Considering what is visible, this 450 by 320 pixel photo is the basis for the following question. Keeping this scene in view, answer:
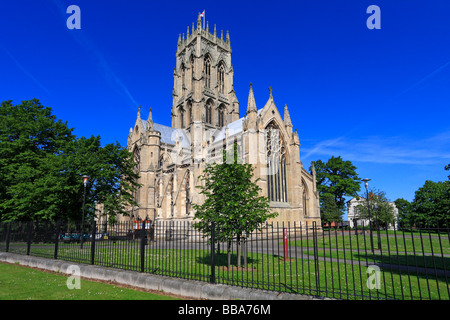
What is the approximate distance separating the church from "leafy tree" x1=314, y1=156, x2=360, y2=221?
1425 centimetres

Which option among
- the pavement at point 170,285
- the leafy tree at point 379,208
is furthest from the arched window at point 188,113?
the pavement at point 170,285

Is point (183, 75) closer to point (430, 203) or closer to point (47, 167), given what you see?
point (47, 167)

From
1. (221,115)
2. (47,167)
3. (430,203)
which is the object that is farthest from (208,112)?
(430,203)

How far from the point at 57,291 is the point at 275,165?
2860 centimetres

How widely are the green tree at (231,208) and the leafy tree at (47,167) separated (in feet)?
53.8

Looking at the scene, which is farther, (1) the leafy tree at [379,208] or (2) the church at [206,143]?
(2) the church at [206,143]

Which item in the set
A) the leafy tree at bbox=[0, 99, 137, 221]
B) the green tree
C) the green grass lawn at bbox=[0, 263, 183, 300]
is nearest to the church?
the leafy tree at bbox=[0, 99, 137, 221]

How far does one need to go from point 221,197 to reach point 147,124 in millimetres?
36934

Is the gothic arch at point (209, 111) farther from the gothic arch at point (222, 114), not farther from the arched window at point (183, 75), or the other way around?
the arched window at point (183, 75)

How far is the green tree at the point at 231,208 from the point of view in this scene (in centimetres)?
1072

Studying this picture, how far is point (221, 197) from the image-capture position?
1172cm

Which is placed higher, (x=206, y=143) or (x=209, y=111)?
(x=209, y=111)

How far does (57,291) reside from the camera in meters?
7.70
